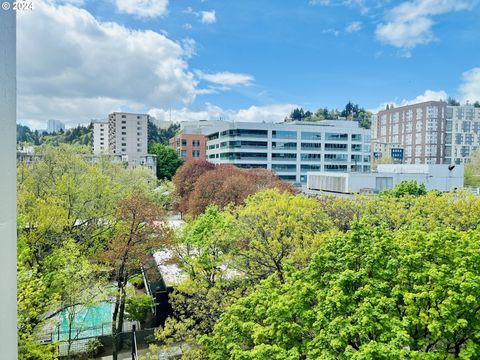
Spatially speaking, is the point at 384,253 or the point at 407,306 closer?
the point at 407,306

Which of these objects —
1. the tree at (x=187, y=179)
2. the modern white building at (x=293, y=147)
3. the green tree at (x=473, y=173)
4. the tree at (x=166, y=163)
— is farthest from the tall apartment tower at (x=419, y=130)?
the tree at (x=187, y=179)

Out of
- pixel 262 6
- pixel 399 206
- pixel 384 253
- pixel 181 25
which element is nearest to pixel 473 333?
pixel 384 253

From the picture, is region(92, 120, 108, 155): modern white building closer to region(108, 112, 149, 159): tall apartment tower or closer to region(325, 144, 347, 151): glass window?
region(108, 112, 149, 159): tall apartment tower

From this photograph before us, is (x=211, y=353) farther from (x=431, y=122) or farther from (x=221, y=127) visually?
(x=431, y=122)

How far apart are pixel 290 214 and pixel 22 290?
639 cm

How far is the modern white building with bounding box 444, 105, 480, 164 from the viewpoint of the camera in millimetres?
56000

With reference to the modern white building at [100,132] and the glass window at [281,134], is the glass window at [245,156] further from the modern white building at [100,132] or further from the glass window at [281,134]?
the modern white building at [100,132]

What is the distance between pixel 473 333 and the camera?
4.93 metres

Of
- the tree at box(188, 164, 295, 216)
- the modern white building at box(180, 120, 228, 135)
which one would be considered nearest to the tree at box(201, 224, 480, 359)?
the tree at box(188, 164, 295, 216)

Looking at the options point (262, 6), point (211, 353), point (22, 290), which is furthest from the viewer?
point (22, 290)

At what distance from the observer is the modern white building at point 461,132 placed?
5600 centimetres

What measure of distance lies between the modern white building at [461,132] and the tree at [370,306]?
58.8 m

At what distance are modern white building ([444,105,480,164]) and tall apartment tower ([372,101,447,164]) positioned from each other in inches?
48.0

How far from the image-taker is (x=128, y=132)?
183 ft
